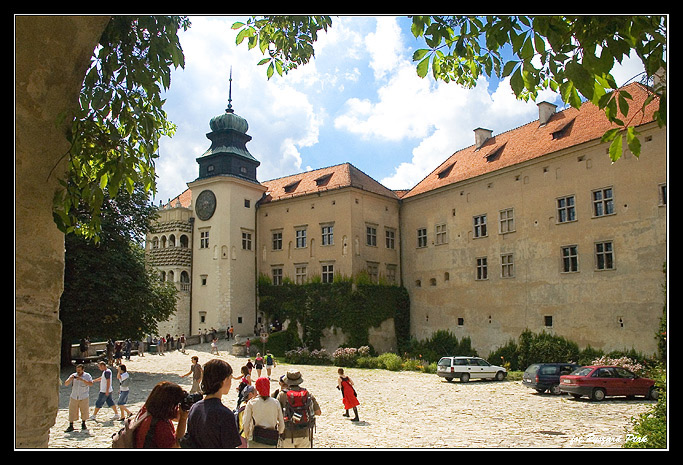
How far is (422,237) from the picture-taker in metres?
35.8

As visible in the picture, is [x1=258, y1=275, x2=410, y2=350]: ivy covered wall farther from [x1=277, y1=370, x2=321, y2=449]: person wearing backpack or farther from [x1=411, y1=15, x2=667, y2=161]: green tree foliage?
[x1=411, y1=15, x2=667, y2=161]: green tree foliage

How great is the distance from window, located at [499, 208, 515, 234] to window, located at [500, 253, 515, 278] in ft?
4.80

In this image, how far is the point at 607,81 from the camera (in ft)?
13.1

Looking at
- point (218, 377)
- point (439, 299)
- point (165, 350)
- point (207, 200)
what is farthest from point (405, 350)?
point (218, 377)

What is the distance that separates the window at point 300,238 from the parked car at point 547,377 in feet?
68.6

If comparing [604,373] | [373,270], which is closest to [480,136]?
[373,270]

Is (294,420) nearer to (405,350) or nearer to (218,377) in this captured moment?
(218,377)

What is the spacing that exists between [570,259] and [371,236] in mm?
13838

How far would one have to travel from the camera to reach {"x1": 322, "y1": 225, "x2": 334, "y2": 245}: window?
36.2 m

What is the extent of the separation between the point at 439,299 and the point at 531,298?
6.77 m

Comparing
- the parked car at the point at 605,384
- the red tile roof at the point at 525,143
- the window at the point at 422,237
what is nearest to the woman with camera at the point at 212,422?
the parked car at the point at 605,384

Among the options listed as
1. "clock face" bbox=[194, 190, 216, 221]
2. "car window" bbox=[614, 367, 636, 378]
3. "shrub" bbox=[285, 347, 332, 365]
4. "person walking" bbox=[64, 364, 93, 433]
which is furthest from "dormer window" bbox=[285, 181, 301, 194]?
"person walking" bbox=[64, 364, 93, 433]

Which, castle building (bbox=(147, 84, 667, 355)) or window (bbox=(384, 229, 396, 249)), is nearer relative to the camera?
castle building (bbox=(147, 84, 667, 355))

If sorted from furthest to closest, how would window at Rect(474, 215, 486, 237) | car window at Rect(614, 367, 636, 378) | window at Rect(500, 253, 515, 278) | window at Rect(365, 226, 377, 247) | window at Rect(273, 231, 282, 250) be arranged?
window at Rect(273, 231, 282, 250) → window at Rect(365, 226, 377, 247) → window at Rect(474, 215, 486, 237) → window at Rect(500, 253, 515, 278) → car window at Rect(614, 367, 636, 378)
